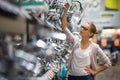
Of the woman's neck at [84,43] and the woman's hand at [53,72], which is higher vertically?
the woman's neck at [84,43]

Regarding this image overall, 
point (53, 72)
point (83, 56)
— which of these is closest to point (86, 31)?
point (83, 56)

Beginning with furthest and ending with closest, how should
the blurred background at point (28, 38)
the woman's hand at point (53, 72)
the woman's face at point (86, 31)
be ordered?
the woman's hand at point (53, 72) < the woman's face at point (86, 31) < the blurred background at point (28, 38)

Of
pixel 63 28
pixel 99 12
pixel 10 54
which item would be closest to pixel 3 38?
pixel 10 54

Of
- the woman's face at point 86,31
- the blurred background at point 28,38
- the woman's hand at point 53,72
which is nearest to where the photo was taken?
the blurred background at point 28,38

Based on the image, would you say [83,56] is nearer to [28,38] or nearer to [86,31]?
[86,31]

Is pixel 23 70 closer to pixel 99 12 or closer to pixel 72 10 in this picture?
pixel 72 10

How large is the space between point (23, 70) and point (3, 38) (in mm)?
279

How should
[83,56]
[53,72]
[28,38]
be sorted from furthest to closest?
[53,72] < [83,56] < [28,38]

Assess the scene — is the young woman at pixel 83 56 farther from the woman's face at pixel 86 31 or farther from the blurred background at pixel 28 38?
the blurred background at pixel 28 38

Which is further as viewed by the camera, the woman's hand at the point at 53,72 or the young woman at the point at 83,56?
the woman's hand at the point at 53,72

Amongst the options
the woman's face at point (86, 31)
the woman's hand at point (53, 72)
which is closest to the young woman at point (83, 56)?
the woman's face at point (86, 31)

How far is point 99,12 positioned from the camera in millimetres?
4207

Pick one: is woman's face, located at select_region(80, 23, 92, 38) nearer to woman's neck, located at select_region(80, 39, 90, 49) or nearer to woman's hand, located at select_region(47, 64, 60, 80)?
woman's neck, located at select_region(80, 39, 90, 49)

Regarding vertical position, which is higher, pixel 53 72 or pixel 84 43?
pixel 84 43
